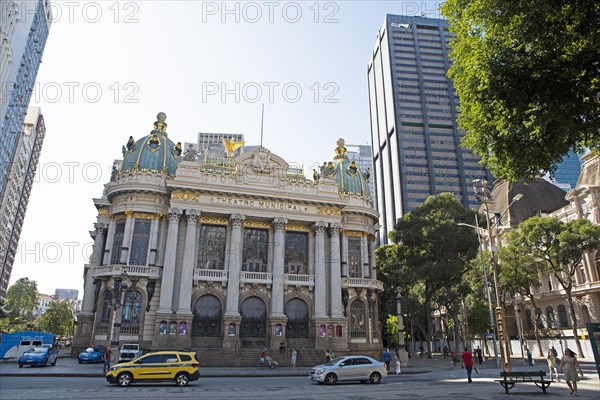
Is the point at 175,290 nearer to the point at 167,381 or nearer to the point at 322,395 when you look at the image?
the point at 167,381

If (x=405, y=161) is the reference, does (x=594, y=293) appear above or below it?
below

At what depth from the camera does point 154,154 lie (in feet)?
141

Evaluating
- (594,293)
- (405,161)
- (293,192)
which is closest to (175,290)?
(293,192)

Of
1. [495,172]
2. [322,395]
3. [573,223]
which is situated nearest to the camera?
[322,395]

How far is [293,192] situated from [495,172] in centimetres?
2718

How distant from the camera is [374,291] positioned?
45.3 m

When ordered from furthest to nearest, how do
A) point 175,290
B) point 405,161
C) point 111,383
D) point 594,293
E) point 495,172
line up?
1. point 405,161
2. point 594,293
3. point 175,290
4. point 111,383
5. point 495,172

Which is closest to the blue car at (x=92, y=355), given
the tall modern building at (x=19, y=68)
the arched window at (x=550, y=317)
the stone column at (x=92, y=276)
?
the stone column at (x=92, y=276)

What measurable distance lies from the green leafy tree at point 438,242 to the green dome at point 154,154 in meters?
25.2

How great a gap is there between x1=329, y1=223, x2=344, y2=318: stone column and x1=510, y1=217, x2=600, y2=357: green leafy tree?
18214 millimetres

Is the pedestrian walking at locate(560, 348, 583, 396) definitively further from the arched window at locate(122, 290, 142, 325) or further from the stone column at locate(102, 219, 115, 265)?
the stone column at locate(102, 219, 115, 265)

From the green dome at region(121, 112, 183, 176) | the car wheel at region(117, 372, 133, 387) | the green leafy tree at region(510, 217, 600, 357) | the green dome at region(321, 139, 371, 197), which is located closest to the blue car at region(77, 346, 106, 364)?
the green dome at region(121, 112, 183, 176)

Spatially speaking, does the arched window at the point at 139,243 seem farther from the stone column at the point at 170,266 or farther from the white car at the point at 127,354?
the white car at the point at 127,354

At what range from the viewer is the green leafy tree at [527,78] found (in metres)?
13.1
